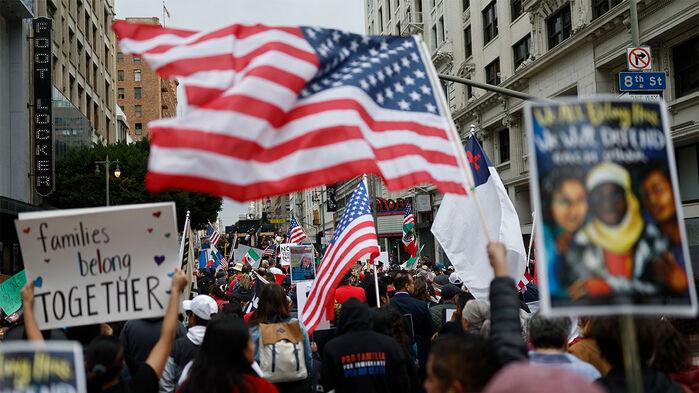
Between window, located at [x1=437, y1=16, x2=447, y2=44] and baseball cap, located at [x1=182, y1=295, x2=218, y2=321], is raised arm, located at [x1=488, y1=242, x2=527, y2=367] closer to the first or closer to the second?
baseball cap, located at [x1=182, y1=295, x2=218, y2=321]

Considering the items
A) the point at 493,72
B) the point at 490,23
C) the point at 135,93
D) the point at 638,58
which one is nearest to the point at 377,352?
the point at 638,58

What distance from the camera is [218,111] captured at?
4062 millimetres

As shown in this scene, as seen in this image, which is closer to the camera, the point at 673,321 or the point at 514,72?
the point at 673,321

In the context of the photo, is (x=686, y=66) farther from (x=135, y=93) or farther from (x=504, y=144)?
(x=135, y=93)

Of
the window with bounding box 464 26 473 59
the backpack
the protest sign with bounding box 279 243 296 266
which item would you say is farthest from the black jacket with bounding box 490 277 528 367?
the window with bounding box 464 26 473 59

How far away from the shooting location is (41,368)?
281cm

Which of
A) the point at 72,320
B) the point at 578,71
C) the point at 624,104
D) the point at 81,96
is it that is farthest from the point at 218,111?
the point at 81,96

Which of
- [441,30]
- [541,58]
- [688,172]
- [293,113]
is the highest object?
[441,30]

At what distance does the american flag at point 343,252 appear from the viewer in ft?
26.9

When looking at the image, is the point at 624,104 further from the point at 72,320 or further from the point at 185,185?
the point at 72,320

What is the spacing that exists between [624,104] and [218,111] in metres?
2.15

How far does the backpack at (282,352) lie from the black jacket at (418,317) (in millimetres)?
2396

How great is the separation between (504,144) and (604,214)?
1371 inches

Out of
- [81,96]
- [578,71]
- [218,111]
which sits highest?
[81,96]
